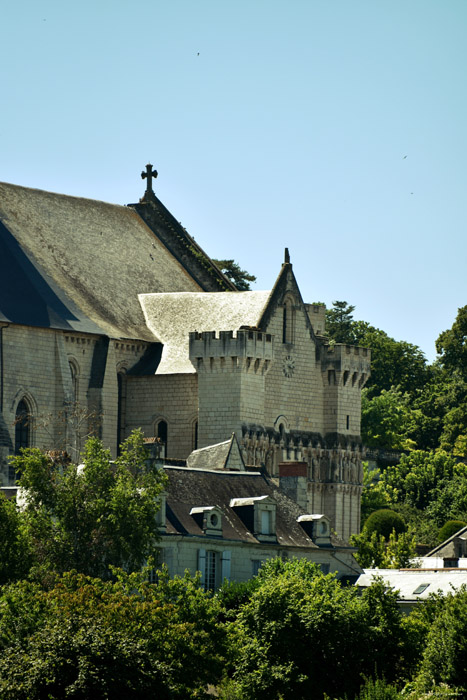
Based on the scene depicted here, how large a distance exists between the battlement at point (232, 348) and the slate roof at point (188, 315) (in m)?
0.97

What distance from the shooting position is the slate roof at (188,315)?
88.3m

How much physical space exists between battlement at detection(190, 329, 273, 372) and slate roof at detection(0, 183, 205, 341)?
3.34 m

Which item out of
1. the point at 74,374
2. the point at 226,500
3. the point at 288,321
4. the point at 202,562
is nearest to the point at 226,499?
the point at 226,500

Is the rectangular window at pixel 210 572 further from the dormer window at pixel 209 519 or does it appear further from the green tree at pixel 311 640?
the green tree at pixel 311 640

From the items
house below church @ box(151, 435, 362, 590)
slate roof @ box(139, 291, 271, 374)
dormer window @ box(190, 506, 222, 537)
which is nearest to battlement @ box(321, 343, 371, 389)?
slate roof @ box(139, 291, 271, 374)

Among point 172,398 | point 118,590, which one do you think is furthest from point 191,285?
point 118,590

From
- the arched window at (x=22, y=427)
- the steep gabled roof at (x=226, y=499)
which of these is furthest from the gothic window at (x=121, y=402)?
the steep gabled roof at (x=226, y=499)

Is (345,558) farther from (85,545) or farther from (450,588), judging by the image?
(85,545)

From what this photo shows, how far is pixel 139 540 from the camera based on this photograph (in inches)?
2512

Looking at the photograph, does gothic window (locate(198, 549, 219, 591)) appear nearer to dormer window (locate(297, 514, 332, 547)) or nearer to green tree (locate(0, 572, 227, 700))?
green tree (locate(0, 572, 227, 700))

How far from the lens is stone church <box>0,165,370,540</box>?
3258 inches

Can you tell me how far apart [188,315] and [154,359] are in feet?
10.2

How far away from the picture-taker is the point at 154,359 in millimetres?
88500

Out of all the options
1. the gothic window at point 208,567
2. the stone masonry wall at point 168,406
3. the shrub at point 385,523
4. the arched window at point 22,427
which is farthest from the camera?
the shrub at point 385,523
